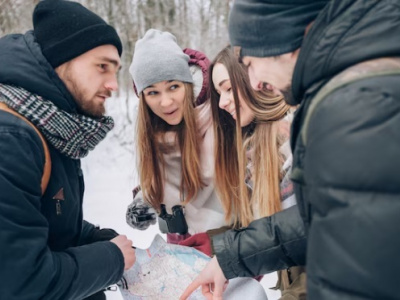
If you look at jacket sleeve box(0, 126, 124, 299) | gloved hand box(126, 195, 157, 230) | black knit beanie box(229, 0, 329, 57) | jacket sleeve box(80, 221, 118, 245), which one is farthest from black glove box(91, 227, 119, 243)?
black knit beanie box(229, 0, 329, 57)

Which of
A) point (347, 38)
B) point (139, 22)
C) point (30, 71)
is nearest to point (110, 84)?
point (30, 71)

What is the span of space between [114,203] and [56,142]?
202 inches

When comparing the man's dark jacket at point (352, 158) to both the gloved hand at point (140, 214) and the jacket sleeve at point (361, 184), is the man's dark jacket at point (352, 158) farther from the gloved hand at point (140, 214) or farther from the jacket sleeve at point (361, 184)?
the gloved hand at point (140, 214)

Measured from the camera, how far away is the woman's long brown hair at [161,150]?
2670 millimetres

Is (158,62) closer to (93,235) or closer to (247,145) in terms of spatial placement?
(247,145)

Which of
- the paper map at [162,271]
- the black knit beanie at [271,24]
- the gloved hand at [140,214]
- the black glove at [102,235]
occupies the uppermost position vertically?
the black knit beanie at [271,24]

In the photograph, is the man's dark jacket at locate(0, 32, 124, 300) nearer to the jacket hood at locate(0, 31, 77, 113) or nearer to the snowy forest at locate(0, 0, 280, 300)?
the jacket hood at locate(0, 31, 77, 113)

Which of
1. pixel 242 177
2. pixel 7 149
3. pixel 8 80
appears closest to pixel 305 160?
pixel 7 149

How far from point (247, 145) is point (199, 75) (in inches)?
32.8

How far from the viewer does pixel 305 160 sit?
825mm

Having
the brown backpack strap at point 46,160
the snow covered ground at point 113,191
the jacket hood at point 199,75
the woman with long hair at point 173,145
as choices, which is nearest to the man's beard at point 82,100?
the brown backpack strap at point 46,160

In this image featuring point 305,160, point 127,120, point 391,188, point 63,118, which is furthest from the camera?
point 127,120

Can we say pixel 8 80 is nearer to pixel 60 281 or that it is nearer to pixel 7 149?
pixel 7 149

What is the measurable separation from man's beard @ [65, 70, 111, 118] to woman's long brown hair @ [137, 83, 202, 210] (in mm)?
887
